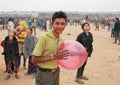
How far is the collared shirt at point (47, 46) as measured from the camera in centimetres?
365

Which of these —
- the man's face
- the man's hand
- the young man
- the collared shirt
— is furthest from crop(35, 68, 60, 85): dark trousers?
the man's face

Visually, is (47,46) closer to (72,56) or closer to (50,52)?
(50,52)

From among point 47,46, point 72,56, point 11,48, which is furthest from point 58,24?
point 11,48

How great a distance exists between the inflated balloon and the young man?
0.12 metres

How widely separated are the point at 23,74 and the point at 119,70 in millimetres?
3464

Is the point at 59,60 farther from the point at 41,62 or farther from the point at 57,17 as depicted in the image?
the point at 57,17

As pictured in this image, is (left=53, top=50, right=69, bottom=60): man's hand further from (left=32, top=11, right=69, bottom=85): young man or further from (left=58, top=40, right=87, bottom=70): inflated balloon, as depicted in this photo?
(left=58, top=40, right=87, bottom=70): inflated balloon

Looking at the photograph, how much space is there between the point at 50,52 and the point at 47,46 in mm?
90

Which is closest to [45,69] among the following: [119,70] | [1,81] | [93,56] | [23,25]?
[1,81]

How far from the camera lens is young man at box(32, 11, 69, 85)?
3.64 metres

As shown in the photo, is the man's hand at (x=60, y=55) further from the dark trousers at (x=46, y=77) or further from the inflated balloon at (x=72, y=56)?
the dark trousers at (x=46, y=77)

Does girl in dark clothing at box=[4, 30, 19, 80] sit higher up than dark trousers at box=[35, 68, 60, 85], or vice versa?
dark trousers at box=[35, 68, 60, 85]

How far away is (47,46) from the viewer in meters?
3.70

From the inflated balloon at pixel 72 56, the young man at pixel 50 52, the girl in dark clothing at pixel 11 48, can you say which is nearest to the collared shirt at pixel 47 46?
the young man at pixel 50 52
